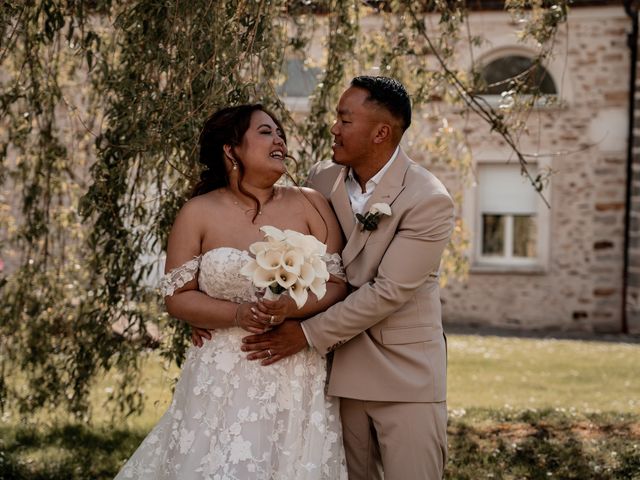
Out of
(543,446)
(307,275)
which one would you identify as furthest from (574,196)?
(307,275)

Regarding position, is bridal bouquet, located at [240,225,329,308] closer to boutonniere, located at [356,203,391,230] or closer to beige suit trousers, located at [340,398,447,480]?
boutonniere, located at [356,203,391,230]

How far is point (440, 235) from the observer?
376cm

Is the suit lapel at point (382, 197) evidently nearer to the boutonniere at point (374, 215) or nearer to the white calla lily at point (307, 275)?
the boutonniere at point (374, 215)

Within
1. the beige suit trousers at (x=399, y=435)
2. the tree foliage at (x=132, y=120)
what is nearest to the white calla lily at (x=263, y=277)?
the beige suit trousers at (x=399, y=435)

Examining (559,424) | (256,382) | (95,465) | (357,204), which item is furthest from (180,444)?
(559,424)

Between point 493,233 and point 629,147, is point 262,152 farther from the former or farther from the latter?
point 493,233

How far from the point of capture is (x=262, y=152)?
12.4ft

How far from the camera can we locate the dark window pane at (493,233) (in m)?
15.1

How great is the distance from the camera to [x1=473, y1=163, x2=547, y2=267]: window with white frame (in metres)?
14.9

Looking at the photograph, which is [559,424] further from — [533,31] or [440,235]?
[440,235]

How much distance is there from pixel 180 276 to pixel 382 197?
842 mm

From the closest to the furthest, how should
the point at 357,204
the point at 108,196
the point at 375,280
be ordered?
the point at 375,280, the point at 357,204, the point at 108,196

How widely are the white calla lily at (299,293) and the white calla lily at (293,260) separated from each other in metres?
0.07

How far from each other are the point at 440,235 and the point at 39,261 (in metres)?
3.53
